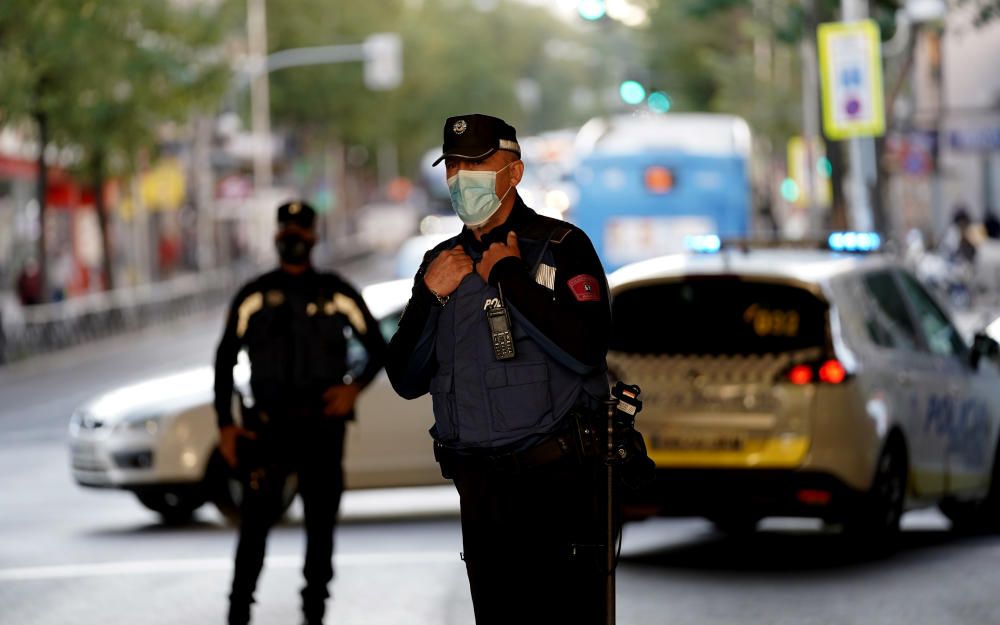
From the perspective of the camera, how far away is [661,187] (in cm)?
3169

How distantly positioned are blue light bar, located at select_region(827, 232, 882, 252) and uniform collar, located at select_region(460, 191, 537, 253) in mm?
5458

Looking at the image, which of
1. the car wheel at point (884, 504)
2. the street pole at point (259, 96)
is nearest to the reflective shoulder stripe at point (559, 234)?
the car wheel at point (884, 504)

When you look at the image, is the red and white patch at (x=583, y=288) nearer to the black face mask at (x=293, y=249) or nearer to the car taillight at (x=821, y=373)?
the black face mask at (x=293, y=249)

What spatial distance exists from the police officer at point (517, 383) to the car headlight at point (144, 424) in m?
7.91

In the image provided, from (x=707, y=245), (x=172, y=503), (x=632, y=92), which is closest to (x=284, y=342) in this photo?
(x=707, y=245)

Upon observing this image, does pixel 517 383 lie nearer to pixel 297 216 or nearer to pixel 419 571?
pixel 297 216

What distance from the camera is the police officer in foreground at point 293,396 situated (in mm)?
8117

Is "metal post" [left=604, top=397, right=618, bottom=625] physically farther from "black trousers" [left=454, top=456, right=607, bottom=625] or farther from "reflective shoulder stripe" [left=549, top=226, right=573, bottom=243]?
"reflective shoulder stripe" [left=549, top=226, right=573, bottom=243]

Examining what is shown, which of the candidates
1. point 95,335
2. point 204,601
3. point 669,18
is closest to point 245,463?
point 204,601

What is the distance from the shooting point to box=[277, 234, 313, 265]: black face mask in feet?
27.1

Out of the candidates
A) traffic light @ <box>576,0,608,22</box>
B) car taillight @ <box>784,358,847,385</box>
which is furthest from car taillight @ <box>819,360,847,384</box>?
traffic light @ <box>576,0,608,22</box>

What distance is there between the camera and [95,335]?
43.6 metres

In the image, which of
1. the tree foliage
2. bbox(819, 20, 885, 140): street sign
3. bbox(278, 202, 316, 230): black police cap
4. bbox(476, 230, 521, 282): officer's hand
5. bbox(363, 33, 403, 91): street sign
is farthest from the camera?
the tree foliage

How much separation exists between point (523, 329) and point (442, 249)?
31 centimetres
